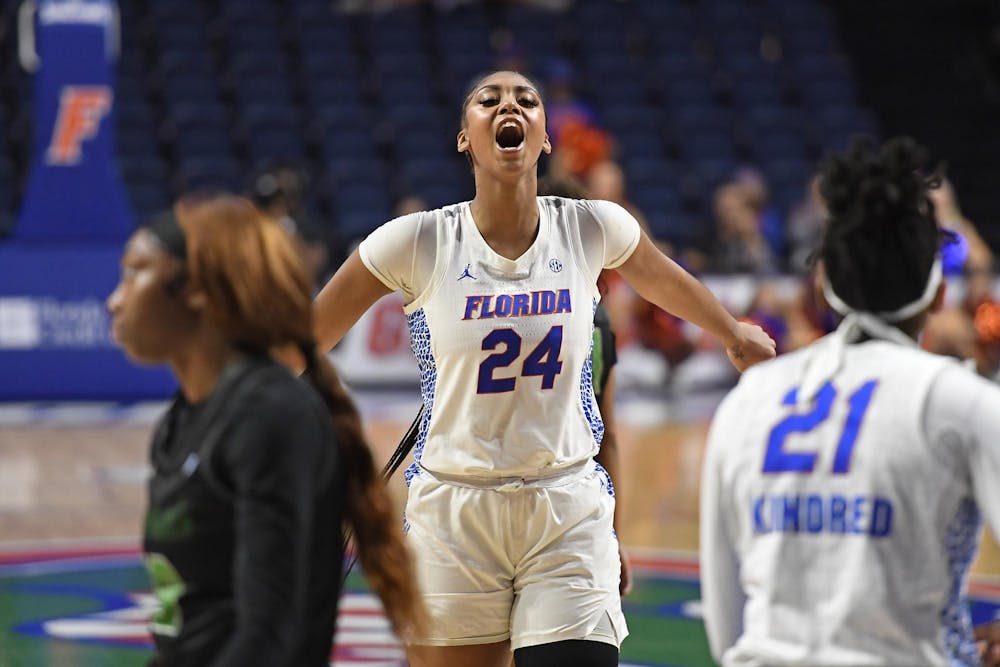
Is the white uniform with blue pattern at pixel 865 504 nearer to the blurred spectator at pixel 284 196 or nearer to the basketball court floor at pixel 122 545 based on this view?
the basketball court floor at pixel 122 545

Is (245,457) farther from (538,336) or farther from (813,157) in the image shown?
(813,157)

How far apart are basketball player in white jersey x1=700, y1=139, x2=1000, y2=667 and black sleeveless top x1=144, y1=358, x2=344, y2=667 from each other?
627 millimetres

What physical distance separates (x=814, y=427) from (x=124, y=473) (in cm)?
902

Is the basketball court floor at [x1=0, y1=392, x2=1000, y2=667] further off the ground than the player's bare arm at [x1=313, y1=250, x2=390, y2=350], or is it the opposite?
the player's bare arm at [x1=313, y1=250, x2=390, y2=350]

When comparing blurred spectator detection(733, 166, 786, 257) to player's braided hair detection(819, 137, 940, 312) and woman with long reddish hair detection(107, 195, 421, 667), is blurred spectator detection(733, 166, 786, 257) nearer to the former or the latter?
player's braided hair detection(819, 137, 940, 312)

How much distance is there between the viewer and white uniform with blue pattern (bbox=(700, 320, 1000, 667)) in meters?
2.49

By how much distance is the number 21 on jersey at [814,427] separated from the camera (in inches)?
99.7

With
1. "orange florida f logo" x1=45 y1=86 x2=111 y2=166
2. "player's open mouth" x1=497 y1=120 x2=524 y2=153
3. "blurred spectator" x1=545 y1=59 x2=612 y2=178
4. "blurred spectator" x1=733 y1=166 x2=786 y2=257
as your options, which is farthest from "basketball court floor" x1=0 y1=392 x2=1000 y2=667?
"blurred spectator" x1=733 y1=166 x2=786 y2=257

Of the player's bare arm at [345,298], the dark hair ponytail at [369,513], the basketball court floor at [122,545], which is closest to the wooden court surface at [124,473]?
the basketball court floor at [122,545]

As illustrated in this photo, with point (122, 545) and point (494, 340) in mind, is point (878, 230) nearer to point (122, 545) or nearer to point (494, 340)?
point (494, 340)

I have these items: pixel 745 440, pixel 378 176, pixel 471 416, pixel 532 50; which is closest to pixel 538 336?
pixel 471 416

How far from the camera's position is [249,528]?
2.39m

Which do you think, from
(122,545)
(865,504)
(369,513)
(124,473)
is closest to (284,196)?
(122,545)

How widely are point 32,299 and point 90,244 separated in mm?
649
